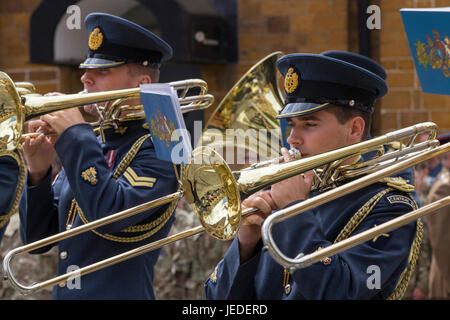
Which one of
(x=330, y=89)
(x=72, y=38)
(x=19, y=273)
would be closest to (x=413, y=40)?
(x=330, y=89)

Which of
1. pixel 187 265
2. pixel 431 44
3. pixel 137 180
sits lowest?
pixel 187 265

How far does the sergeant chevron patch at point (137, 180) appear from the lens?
3.37 m

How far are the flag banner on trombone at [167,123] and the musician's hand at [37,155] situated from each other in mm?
891

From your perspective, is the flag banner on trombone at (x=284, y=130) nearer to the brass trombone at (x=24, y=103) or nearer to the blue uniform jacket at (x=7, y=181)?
the brass trombone at (x=24, y=103)

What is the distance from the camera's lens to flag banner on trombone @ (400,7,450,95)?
2355mm

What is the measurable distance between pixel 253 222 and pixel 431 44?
736mm

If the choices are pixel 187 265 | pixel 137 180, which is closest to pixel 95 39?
pixel 137 180

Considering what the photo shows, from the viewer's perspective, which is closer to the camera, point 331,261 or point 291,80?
point 331,261

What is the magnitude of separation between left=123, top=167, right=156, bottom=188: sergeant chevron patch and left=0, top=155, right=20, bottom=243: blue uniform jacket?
57cm

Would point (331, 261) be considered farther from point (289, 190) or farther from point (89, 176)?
point (89, 176)

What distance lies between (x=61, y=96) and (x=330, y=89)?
1.12 metres

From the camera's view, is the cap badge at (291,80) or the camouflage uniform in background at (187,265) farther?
the camouflage uniform in background at (187,265)

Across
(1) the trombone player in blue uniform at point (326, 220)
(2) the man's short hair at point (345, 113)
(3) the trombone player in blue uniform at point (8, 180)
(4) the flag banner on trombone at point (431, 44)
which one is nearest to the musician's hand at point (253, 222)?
(1) the trombone player in blue uniform at point (326, 220)

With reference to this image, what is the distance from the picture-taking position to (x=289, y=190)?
8.34 ft
